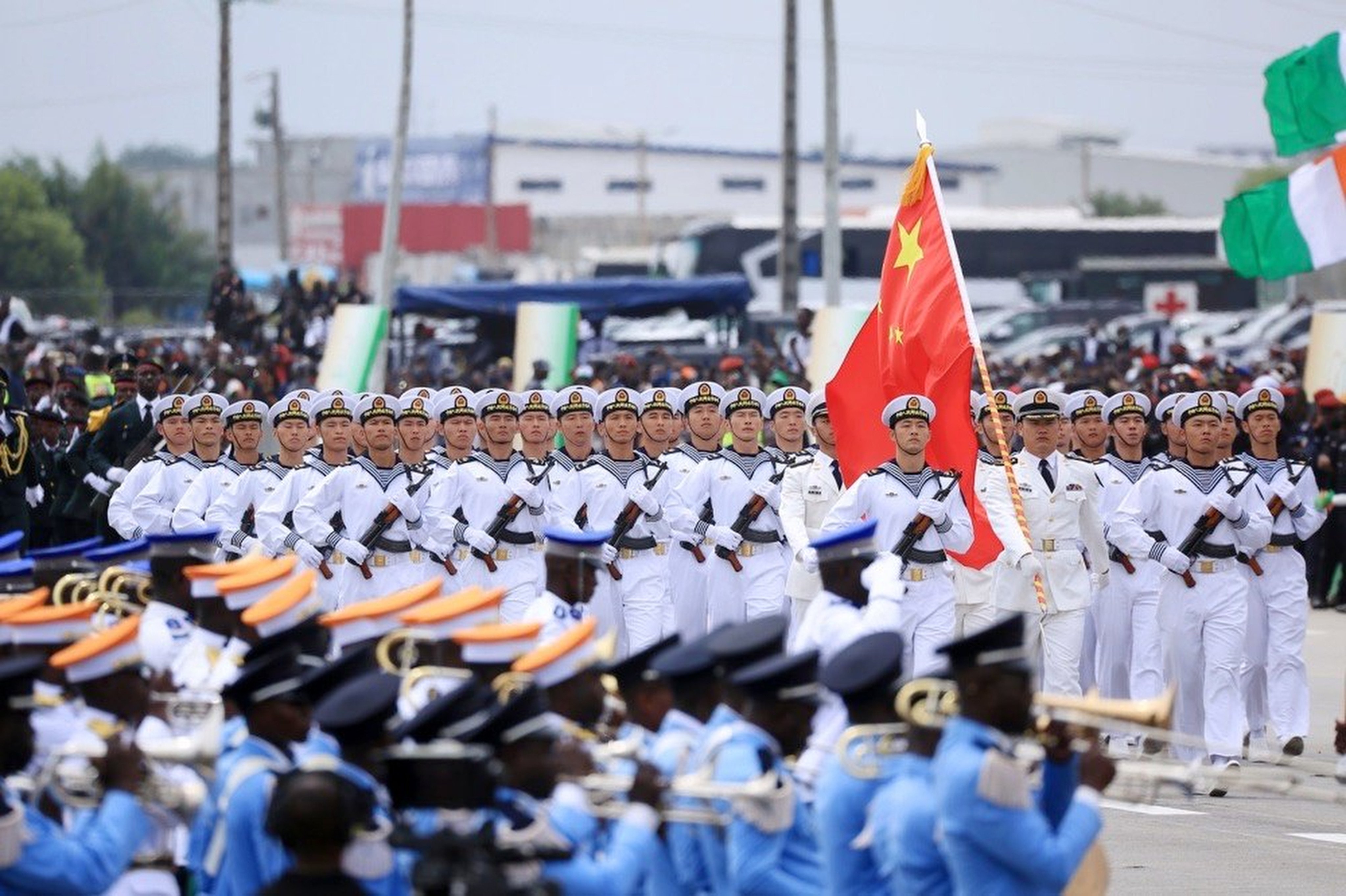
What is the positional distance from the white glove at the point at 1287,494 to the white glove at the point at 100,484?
901 cm

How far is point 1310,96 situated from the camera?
16188 millimetres

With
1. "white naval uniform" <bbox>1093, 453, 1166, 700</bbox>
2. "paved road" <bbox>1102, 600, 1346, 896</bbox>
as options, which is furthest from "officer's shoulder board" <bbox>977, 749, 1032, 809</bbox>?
"white naval uniform" <bbox>1093, 453, 1166, 700</bbox>

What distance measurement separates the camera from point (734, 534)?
16.1 meters

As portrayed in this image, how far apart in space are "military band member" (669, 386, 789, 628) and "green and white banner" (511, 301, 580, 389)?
44.0ft

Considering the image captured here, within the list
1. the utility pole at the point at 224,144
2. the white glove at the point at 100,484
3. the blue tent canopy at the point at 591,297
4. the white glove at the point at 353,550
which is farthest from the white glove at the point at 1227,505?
the utility pole at the point at 224,144

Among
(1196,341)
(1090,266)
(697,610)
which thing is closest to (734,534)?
(697,610)

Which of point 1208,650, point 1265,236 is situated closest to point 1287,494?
point 1208,650

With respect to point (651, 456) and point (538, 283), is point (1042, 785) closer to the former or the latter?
point (651, 456)

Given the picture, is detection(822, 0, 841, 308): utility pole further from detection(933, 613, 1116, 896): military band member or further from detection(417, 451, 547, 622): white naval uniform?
detection(933, 613, 1116, 896): military band member

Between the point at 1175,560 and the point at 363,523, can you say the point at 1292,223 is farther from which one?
the point at 363,523

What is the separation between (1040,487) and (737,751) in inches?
341

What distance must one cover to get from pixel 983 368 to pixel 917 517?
38.1 inches

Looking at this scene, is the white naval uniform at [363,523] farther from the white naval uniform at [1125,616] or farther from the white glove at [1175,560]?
the white glove at [1175,560]

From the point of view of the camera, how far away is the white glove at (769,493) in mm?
16219
